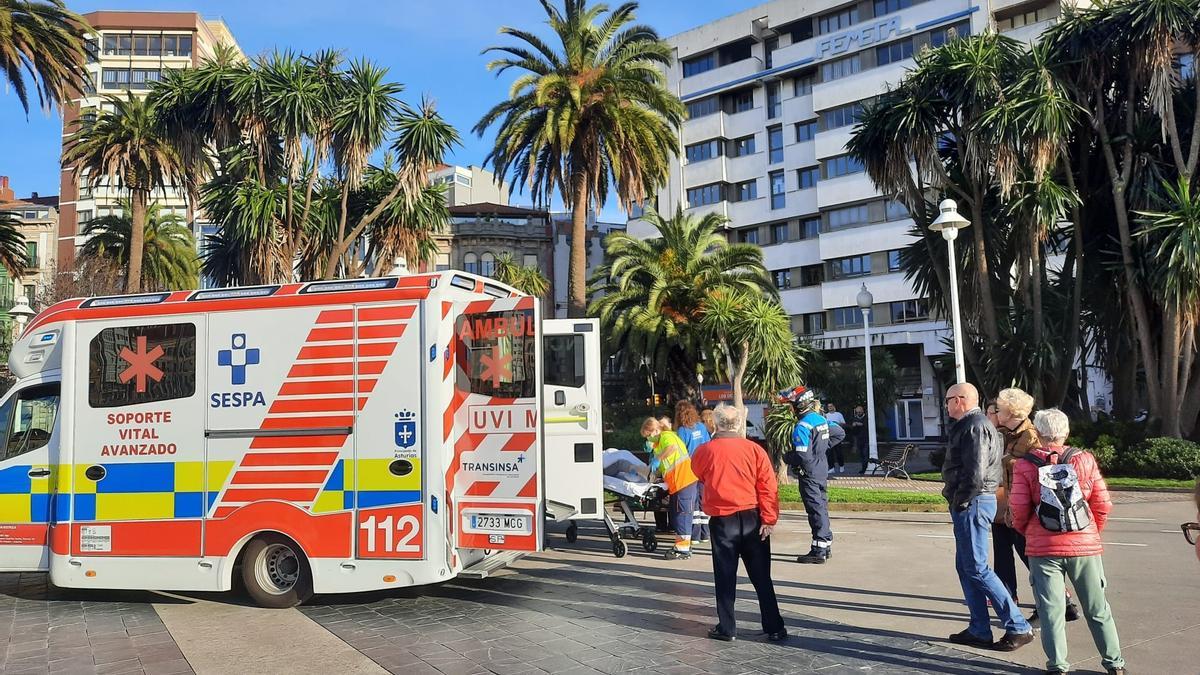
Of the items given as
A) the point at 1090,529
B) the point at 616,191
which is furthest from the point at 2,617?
the point at 616,191

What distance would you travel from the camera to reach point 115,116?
23125 millimetres

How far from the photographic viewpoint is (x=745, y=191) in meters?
50.8

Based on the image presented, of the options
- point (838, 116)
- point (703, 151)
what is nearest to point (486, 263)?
point (703, 151)

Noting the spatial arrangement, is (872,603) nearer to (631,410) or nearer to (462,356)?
(462,356)

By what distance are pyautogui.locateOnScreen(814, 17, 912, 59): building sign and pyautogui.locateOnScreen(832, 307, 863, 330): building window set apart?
529 inches

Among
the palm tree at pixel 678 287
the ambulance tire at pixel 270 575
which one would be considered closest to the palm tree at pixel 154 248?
the palm tree at pixel 678 287

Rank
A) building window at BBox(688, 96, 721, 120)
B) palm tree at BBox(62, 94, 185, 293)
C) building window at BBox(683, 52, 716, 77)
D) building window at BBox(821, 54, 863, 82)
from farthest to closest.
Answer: building window at BBox(683, 52, 716, 77)
building window at BBox(688, 96, 721, 120)
building window at BBox(821, 54, 863, 82)
palm tree at BBox(62, 94, 185, 293)

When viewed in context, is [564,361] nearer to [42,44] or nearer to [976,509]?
Result: [976,509]

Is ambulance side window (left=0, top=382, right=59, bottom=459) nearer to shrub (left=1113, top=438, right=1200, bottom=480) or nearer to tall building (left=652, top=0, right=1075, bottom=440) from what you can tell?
shrub (left=1113, top=438, right=1200, bottom=480)

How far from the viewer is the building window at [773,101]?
49312 millimetres

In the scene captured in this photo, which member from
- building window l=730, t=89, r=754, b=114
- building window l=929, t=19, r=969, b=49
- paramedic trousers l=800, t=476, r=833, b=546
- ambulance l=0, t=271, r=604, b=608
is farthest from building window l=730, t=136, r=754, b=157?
ambulance l=0, t=271, r=604, b=608

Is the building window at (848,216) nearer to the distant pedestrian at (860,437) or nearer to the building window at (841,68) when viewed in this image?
the building window at (841,68)

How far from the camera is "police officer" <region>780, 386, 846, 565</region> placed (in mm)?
9352

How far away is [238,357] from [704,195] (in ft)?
150
